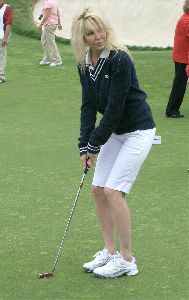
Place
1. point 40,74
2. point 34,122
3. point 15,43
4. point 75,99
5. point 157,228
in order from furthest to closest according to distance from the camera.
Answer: point 15,43
point 40,74
point 75,99
point 34,122
point 157,228

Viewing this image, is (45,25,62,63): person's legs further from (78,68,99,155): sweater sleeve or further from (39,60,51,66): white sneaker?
(78,68,99,155): sweater sleeve

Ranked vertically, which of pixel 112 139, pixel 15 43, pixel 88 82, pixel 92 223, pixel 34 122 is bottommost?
pixel 15 43

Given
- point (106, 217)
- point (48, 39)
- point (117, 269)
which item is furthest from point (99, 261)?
point (48, 39)

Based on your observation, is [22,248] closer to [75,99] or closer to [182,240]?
[182,240]

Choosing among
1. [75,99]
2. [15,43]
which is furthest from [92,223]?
[15,43]

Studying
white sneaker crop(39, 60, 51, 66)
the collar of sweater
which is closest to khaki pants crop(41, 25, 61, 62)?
white sneaker crop(39, 60, 51, 66)

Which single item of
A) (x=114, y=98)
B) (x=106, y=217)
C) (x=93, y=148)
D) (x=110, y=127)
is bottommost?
(x=106, y=217)

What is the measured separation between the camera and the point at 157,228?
745 cm

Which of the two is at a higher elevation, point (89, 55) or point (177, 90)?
point (89, 55)

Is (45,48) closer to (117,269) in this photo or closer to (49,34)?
(49,34)

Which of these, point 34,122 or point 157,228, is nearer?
point 157,228

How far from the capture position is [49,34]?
19000 millimetres

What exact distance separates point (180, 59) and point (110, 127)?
8.10 meters

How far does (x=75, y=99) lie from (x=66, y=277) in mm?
9828
